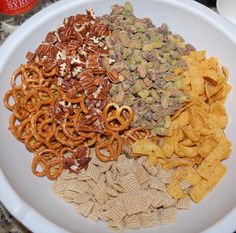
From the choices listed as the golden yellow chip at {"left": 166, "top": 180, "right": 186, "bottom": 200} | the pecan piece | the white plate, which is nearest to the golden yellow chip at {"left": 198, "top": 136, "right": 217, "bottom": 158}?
the golden yellow chip at {"left": 166, "top": 180, "right": 186, "bottom": 200}

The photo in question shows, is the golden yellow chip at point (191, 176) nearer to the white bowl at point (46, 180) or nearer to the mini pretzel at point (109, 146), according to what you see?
the white bowl at point (46, 180)

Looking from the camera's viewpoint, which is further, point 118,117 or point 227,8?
point 227,8

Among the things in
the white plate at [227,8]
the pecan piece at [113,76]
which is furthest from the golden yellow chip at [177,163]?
the white plate at [227,8]

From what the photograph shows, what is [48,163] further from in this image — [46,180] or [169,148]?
[169,148]

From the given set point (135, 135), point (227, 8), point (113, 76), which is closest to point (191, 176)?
point (135, 135)

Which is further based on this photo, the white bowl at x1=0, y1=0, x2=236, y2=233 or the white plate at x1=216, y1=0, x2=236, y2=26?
the white plate at x1=216, y1=0, x2=236, y2=26

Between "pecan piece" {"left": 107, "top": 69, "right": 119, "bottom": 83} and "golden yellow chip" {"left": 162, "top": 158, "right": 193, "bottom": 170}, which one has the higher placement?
"pecan piece" {"left": 107, "top": 69, "right": 119, "bottom": 83}

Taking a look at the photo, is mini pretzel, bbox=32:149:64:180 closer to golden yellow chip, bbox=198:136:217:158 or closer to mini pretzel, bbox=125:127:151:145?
mini pretzel, bbox=125:127:151:145

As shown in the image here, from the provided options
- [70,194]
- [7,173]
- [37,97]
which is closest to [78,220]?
[70,194]
